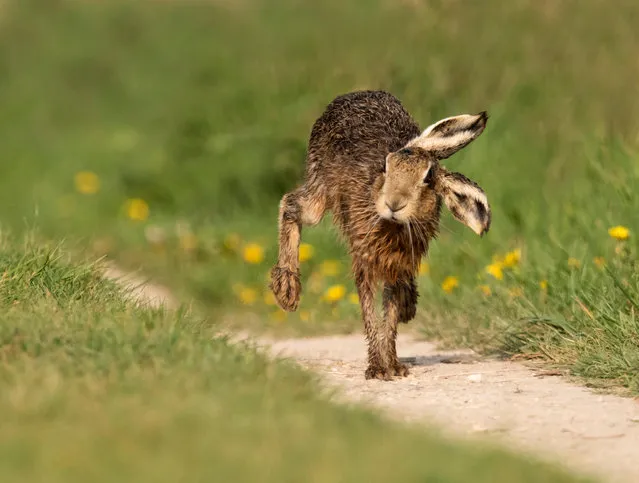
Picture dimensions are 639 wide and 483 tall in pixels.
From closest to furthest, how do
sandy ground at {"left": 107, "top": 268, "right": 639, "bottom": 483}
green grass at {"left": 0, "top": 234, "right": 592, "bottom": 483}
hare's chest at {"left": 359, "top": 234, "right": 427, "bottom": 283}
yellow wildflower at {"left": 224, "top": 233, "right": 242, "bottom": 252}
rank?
green grass at {"left": 0, "top": 234, "right": 592, "bottom": 483}
sandy ground at {"left": 107, "top": 268, "right": 639, "bottom": 483}
hare's chest at {"left": 359, "top": 234, "right": 427, "bottom": 283}
yellow wildflower at {"left": 224, "top": 233, "right": 242, "bottom": 252}

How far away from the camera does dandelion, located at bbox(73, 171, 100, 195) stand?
11883 millimetres

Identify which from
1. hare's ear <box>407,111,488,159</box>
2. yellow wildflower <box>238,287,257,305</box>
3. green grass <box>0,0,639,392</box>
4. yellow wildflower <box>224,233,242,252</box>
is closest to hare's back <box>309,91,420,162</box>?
hare's ear <box>407,111,488,159</box>

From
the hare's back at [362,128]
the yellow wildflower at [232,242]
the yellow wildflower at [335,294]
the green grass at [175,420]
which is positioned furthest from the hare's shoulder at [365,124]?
the yellow wildflower at [232,242]

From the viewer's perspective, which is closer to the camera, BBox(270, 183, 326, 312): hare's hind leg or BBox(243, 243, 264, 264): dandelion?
BBox(270, 183, 326, 312): hare's hind leg

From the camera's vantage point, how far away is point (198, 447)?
147 inches

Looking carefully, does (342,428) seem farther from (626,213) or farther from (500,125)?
(500,125)

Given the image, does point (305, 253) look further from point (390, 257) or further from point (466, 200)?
point (466, 200)

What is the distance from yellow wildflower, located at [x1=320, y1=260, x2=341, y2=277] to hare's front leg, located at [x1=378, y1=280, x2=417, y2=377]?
8.47ft

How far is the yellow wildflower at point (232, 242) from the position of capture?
10133mm

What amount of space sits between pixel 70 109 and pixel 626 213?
8.74m

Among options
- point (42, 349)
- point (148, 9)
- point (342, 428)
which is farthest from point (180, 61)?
point (342, 428)

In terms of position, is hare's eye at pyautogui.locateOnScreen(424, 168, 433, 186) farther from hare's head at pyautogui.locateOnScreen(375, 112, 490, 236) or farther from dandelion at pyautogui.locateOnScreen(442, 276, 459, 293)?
dandelion at pyautogui.locateOnScreen(442, 276, 459, 293)

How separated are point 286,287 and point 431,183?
122 centimetres

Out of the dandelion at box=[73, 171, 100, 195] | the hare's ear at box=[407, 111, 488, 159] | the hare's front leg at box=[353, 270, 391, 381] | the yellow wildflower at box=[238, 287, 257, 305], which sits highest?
the dandelion at box=[73, 171, 100, 195]
